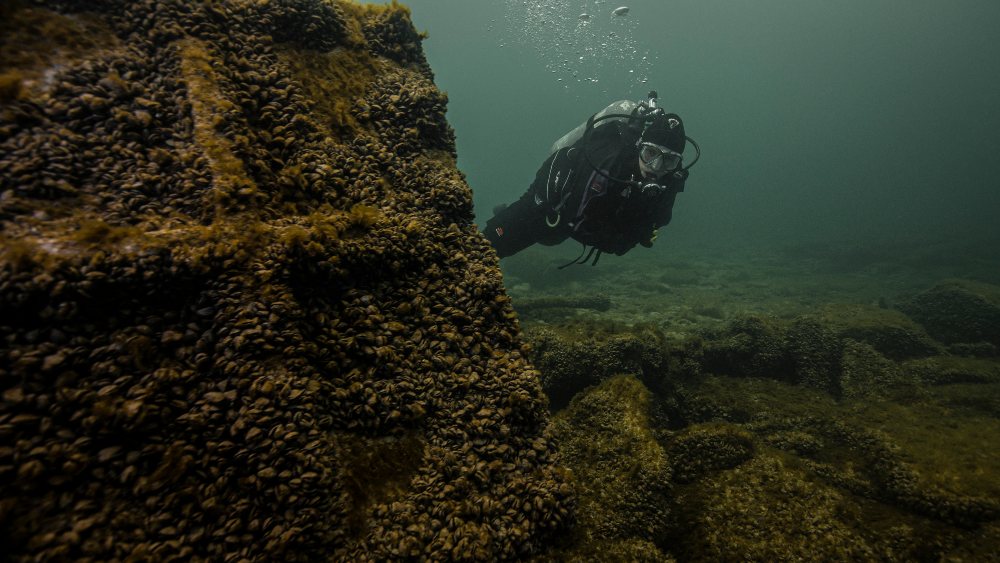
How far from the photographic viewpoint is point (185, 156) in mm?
2701

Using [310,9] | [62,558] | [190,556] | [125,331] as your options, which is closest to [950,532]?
[190,556]

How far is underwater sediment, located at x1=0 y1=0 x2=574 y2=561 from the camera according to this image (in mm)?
1994

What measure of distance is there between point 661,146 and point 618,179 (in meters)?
1.53

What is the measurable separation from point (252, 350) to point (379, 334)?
829mm

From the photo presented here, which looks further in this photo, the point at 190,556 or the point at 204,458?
the point at 204,458

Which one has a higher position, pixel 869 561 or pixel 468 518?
pixel 468 518

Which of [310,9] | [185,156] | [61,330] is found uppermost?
[310,9]

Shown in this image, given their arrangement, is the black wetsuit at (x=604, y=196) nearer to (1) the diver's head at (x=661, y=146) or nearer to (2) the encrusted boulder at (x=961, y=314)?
(1) the diver's head at (x=661, y=146)

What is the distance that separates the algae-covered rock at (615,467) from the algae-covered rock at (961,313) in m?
10.9

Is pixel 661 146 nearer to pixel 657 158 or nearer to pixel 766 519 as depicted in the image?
pixel 657 158

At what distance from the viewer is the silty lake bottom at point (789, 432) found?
3436 millimetres

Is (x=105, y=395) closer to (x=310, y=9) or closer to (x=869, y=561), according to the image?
(x=310, y=9)

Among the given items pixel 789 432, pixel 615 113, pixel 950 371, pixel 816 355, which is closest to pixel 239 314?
pixel 789 432

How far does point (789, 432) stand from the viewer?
539 centimetres
